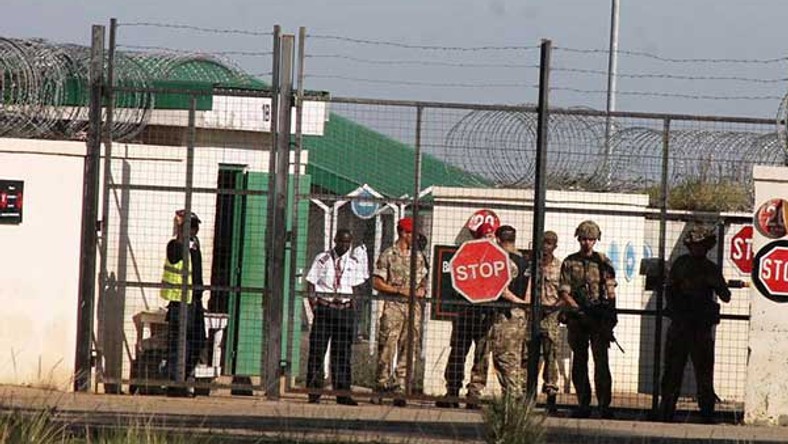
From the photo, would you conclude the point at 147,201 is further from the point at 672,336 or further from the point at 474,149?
the point at 672,336

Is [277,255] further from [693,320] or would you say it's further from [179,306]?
[693,320]

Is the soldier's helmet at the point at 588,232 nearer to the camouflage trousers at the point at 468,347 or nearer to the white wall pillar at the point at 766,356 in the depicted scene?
the camouflage trousers at the point at 468,347

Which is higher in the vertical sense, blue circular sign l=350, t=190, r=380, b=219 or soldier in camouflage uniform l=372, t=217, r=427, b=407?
blue circular sign l=350, t=190, r=380, b=219

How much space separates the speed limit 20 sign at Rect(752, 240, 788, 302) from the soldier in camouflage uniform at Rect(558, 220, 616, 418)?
138 cm

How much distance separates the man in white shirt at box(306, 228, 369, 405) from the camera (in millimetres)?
17375

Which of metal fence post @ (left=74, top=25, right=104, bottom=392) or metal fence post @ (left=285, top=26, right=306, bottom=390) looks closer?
metal fence post @ (left=285, top=26, right=306, bottom=390)

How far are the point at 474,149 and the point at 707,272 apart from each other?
8.20 ft

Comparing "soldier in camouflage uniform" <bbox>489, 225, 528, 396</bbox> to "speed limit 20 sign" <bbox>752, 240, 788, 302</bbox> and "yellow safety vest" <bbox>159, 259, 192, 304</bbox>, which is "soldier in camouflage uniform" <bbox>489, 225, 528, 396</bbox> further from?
"yellow safety vest" <bbox>159, 259, 192, 304</bbox>

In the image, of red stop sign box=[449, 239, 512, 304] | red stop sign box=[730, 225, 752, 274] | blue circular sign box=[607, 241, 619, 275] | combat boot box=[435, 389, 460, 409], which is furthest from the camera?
blue circular sign box=[607, 241, 619, 275]

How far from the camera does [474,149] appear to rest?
16.7 metres

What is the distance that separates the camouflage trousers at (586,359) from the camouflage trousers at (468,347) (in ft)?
2.75

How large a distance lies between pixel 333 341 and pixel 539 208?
2439mm

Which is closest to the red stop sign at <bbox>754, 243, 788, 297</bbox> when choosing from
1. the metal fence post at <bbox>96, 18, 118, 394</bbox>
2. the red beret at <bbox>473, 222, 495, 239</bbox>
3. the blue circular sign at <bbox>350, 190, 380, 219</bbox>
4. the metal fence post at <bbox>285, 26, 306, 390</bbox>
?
the red beret at <bbox>473, 222, 495, 239</bbox>

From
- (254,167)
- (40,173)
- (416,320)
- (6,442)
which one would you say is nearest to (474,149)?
(416,320)
